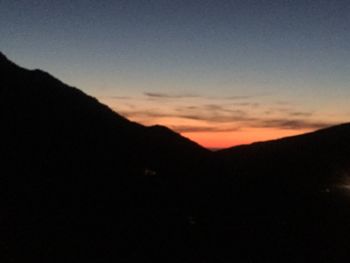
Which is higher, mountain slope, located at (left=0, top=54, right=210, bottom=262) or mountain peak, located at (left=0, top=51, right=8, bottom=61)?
mountain peak, located at (left=0, top=51, right=8, bottom=61)

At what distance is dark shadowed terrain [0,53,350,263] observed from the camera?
31.7m

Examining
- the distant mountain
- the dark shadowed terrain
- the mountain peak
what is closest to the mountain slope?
the mountain peak

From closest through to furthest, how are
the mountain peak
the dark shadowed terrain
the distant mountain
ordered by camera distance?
the dark shadowed terrain
the mountain peak
the distant mountain

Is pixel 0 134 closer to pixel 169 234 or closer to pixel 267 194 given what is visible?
pixel 169 234

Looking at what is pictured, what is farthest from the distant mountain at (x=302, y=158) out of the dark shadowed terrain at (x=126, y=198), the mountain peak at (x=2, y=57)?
the mountain peak at (x=2, y=57)

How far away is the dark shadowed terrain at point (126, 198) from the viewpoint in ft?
104

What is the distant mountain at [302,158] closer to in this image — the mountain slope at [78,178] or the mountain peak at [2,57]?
the mountain slope at [78,178]

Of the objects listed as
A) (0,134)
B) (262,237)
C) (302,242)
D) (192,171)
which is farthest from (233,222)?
(0,134)

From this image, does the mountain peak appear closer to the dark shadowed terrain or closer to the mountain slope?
the mountain slope

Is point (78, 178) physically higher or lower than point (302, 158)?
lower

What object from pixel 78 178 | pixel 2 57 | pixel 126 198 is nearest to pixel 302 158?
pixel 126 198

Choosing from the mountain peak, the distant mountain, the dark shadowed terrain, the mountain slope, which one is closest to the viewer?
the mountain slope

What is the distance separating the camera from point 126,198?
4203cm

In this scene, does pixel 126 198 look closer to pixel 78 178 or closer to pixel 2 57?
pixel 78 178
